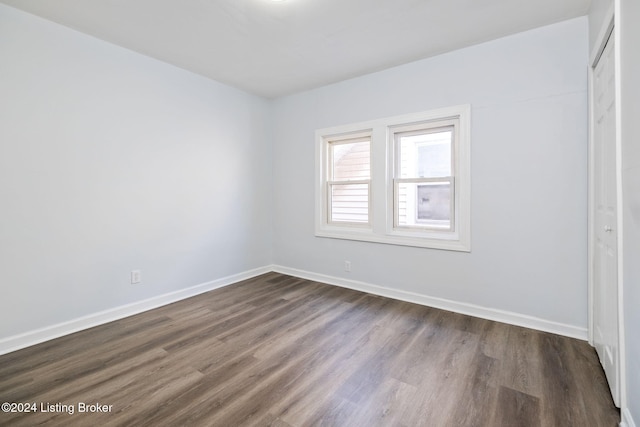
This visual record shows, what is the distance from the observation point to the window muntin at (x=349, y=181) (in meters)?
3.89

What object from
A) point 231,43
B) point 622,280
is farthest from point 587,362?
point 231,43

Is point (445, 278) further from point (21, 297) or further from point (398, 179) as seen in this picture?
point (21, 297)

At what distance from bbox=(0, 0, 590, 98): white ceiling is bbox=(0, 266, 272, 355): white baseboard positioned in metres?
2.69

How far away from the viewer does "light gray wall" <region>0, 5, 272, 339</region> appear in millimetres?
2334

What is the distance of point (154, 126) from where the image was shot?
3.18m

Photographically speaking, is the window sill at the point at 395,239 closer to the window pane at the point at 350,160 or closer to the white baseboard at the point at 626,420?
the window pane at the point at 350,160

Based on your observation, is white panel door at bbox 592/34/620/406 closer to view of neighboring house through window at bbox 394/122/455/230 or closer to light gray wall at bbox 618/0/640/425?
light gray wall at bbox 618/0/640/425

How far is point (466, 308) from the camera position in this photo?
297cm

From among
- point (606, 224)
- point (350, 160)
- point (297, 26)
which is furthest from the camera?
point (350, 160)

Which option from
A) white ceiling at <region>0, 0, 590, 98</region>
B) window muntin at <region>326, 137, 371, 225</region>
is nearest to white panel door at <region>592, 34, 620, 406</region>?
white ceiling at <region>0, 0, 590, 98</region>

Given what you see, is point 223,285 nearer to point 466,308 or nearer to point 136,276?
point 136,276

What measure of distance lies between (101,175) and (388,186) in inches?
123

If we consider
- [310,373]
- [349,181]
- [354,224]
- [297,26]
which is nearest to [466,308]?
[354,224]

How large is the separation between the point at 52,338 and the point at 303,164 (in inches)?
132
